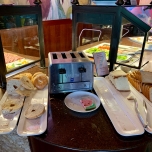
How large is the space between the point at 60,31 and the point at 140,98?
2.25m

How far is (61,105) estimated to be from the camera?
2.57ft

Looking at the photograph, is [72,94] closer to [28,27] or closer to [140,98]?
[140,98]

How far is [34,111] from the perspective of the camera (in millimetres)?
688

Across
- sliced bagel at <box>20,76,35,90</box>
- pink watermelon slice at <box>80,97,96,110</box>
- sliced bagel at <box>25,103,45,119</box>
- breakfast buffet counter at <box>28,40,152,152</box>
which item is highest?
sliced bagel at <box>20,76,35,90</box>

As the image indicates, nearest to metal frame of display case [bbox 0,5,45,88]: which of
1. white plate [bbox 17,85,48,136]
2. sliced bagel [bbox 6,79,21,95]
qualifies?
sliced bagel [bbox 6,79,21,95]

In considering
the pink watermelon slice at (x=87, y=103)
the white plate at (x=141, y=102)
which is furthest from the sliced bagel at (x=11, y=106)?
the white plate at (x=141, y=102)

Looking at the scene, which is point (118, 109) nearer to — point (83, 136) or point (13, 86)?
point (83, 136)

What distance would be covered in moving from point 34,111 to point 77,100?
22cm

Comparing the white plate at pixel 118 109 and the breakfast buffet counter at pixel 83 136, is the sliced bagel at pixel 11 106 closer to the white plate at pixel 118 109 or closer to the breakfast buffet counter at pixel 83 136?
the breakfast buffet counter at pixel 83 136

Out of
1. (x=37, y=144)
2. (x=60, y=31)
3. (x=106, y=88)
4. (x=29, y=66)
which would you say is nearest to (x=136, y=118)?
(x=106, y=88)

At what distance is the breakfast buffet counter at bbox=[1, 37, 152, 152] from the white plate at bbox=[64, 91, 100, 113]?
23mm

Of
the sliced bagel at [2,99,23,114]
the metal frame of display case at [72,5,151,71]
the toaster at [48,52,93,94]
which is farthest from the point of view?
the metal frame of display case at [72,5,151,71]

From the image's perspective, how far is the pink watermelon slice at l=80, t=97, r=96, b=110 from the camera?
0.74 m

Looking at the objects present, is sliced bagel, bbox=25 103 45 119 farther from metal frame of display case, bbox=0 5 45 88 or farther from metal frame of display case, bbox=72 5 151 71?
metal frame of display case, bbox=72 5 151 71
